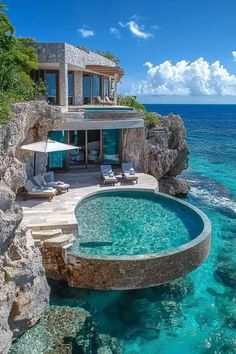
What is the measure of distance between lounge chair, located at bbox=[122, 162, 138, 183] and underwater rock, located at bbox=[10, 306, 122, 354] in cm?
907

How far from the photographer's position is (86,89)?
30562 millimetres

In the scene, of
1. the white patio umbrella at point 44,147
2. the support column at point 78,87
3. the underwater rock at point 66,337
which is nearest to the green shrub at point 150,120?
the support column at point 78,87

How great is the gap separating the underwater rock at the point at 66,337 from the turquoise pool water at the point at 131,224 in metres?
2.14

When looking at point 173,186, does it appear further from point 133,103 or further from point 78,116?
point 78,116

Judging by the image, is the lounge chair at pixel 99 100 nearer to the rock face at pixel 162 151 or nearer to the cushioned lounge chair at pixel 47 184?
the rock face at pixel 162 151

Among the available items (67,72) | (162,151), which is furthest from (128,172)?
(67,72)

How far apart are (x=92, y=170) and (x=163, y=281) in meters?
11.3

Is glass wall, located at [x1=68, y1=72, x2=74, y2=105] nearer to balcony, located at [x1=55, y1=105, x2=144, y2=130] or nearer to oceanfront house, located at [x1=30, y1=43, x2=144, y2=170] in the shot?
oceanfront house, located at [x1=30, y1=43, x2=144, y2=170]

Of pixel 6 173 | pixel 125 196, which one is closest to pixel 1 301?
pixel 6 173

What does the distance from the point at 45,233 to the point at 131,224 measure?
141 inches

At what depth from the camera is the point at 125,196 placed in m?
17.3

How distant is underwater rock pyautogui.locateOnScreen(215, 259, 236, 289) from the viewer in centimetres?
1376

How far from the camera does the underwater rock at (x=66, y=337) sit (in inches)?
371

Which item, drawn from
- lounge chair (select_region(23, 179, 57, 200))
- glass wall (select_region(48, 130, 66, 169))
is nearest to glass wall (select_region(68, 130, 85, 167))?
glass wall (select_region(48, 130, 66, 169))
